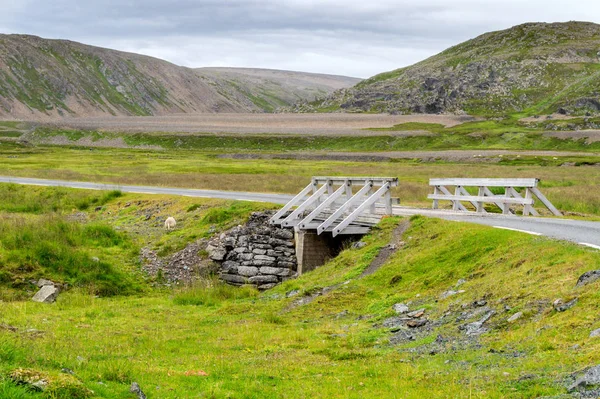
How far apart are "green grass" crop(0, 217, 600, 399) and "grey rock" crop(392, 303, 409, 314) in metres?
0.16

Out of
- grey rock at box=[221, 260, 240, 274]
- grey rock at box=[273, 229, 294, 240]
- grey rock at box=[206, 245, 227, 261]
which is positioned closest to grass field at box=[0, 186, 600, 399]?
grey rock at box=[221, 260, 240, 274]

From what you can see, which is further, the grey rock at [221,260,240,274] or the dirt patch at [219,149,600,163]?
the dirt patch at [219,149,600,163]

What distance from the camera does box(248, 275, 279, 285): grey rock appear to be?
24.5m

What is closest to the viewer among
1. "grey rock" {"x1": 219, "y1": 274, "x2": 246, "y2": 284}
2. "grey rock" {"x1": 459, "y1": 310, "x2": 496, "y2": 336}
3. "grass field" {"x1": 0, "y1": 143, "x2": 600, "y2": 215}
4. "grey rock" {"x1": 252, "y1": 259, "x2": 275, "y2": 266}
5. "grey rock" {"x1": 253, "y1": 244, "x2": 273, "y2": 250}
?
"grey rock" {"x1": 459, "y1": 310, "x2": 496, "y2": 336}

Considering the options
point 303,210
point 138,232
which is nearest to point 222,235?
point 303,210

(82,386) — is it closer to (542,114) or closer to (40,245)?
(40,245)

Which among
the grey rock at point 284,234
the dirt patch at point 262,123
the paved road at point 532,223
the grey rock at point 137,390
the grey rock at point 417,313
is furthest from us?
the dirt patch at point 262,123

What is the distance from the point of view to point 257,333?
14492 mm

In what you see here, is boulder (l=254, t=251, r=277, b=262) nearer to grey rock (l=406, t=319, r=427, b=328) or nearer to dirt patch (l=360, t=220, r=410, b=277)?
dirt patch (l=360, t=220, r=410, b=277)

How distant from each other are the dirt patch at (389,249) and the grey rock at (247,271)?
17.8 feet

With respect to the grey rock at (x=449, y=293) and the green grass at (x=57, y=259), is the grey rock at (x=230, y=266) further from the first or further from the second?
the grey rock at (x=449, y=293)

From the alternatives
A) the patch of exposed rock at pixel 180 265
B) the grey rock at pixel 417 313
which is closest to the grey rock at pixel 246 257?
the patch of exposed rock at pixel 180 265

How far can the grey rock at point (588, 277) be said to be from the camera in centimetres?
1146

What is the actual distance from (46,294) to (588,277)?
47.4 feet
